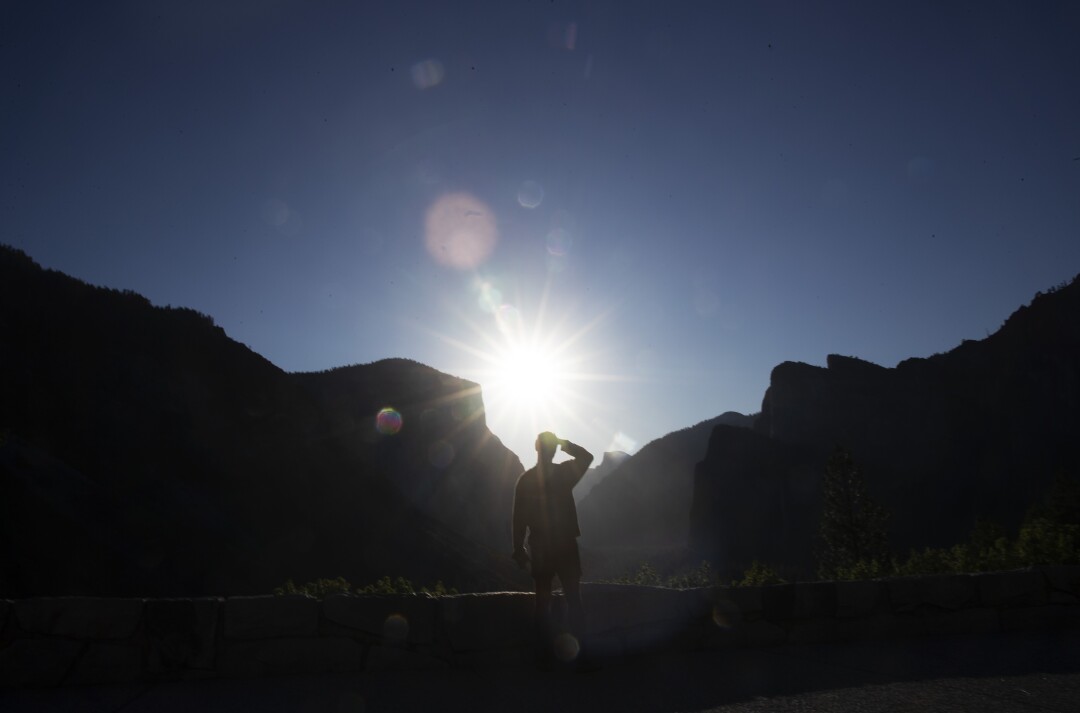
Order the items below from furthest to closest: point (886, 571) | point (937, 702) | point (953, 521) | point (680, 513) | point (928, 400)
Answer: point (680, 513), point (928, 400), point (953, 521), point (886, 571), point (937, 702)

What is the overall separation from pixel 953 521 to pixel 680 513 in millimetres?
93223

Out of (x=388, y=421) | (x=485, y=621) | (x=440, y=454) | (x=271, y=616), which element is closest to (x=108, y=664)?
(x=271, y=616)

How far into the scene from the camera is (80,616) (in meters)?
4.44

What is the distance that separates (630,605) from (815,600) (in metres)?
1.72

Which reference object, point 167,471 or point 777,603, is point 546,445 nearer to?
point 777,603

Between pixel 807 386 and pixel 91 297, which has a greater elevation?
pixel 807 386

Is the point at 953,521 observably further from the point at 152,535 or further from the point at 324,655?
the point at 324,655

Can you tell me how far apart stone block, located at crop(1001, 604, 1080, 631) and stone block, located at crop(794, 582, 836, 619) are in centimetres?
167

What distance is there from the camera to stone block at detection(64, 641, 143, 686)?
4.36 m

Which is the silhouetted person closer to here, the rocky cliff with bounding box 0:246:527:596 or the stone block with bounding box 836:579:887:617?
the stone block with bounding box 836:579:887:617

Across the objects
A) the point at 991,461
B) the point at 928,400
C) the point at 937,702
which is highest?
the point at 928,400

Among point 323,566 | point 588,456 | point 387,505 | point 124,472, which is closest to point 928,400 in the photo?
point 387,505

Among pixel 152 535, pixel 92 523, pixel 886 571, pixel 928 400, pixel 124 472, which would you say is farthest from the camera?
pixel 928 400

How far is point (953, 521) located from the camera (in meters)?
77.6
